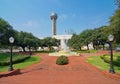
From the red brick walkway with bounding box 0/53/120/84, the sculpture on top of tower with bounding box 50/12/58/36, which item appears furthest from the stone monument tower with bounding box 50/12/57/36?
the red brick walkway with bounding box 0/53/120/84

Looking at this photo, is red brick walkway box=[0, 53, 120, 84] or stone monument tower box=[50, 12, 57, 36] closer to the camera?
red brick walkway box=[0, 53, 120, 84]

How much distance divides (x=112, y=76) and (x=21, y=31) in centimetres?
5806

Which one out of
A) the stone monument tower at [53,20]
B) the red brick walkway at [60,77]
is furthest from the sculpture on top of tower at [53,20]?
the red brick walkway at [60,77]

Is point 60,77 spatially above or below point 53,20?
below

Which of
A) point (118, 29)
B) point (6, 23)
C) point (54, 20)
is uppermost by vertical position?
point (54, 20)

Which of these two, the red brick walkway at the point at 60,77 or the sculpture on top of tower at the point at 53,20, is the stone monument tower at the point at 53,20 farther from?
the red brick walkway at the point at 60,77

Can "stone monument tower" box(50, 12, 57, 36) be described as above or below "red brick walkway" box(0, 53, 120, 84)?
above

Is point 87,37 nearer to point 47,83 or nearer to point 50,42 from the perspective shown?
point 50,42

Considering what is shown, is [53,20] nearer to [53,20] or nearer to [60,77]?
[53,20]

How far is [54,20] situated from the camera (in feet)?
458

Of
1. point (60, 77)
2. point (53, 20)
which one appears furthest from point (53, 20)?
point (60, 77)

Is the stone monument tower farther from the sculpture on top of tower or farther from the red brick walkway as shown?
the red brick walkway

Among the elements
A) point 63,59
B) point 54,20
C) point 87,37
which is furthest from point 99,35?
point 54,20

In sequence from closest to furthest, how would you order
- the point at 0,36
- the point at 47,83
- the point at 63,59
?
1. the point at 47,83
2. the point at 63,59
3. the point at 0,36
